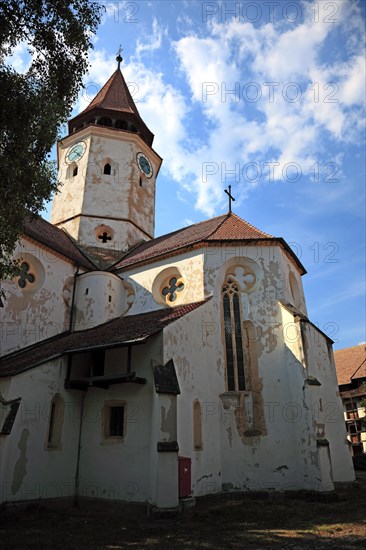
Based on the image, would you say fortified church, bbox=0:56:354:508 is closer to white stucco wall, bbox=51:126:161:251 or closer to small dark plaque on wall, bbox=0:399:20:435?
small dark plaque on wall, bbox=0:399:20:435

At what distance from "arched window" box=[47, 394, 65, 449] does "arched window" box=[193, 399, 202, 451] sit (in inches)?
159

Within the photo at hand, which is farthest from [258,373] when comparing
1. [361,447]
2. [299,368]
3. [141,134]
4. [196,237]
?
[361,447]

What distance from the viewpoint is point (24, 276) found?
50.1 ft

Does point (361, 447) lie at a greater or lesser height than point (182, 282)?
lesser

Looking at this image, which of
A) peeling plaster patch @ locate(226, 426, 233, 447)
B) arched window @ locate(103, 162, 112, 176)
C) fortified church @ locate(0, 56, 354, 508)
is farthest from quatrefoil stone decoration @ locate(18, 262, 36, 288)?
arched window @ locate(103, 162, 112, 176)

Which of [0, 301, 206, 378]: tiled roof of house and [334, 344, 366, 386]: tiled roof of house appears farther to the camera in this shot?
[334, 344, 366, 386]: tiled roof of house

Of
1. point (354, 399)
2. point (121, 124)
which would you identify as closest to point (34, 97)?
point (121, 124)

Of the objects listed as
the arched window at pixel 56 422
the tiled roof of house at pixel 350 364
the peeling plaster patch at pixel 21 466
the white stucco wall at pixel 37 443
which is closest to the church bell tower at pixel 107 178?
the white stucco wall at pixel 37 443

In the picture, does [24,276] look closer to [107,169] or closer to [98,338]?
[98,338]

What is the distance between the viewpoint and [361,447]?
94.6ft

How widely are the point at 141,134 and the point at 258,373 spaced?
17682mm

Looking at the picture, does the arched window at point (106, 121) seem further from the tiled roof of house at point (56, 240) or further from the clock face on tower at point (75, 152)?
the tiled roof of house at point (56, 240)

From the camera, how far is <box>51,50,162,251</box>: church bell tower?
21.9 metres

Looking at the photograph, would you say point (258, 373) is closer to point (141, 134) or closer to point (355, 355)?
point (141, 134)
